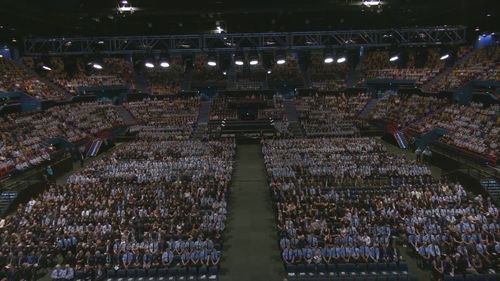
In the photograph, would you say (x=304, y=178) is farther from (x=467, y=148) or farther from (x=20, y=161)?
(x=20, y=161)

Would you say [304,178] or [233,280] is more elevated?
[304,178]

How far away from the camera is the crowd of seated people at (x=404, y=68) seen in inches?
1550

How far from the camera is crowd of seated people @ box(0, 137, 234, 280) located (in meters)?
13.0

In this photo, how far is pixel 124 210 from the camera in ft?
54.6

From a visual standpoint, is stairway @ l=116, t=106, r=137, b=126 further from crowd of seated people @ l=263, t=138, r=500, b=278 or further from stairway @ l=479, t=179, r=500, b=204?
stairway @ l=479, t=179, r=500, b=204

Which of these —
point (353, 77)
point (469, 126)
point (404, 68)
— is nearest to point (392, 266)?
point (469, 126)

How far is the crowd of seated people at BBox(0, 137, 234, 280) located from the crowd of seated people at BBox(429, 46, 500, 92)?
24.6m

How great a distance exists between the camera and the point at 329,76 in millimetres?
48062

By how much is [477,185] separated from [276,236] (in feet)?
38.3

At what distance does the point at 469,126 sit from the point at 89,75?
41.3 metres

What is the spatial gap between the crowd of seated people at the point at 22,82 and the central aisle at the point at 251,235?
23.6 meters

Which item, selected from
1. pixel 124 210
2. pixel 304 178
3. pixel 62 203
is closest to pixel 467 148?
pixel 304 178

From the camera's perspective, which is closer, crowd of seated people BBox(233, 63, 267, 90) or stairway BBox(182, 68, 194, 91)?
crowd of seated people BBox(233, 63, 267, 90)

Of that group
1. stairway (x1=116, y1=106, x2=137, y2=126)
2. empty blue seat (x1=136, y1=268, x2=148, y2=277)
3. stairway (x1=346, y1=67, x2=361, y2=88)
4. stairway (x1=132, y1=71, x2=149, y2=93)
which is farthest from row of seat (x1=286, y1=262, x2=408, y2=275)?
stairway (x1=132, y1=71, x2=149, y2=93)
